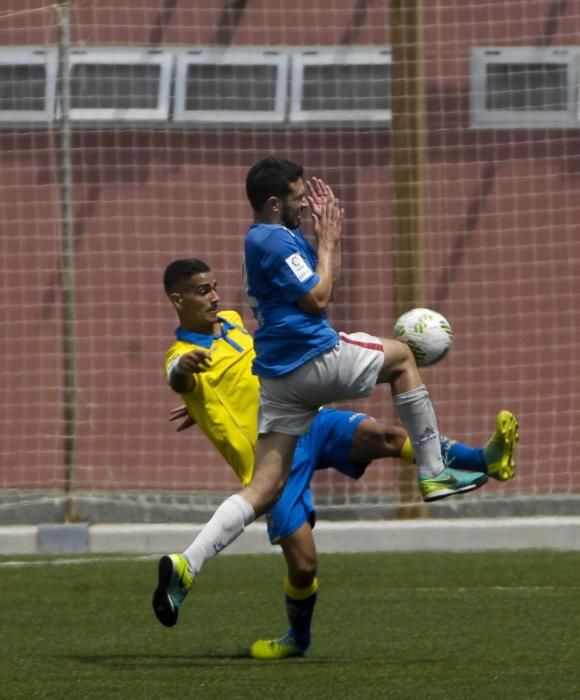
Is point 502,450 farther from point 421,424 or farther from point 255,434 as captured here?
point 255,434

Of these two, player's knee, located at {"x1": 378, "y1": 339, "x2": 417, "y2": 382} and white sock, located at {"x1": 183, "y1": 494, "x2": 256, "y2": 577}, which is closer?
white sock, located at {"x1": 183, "y1": 494, "x2": 256, "y2": 577}

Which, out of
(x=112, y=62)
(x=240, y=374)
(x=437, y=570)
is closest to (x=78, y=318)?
(x=112, y=62)

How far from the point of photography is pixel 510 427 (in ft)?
21.6

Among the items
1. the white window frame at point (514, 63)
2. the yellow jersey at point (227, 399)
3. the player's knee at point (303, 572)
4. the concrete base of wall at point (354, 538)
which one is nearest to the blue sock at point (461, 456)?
the player's knee at point (303, 572)

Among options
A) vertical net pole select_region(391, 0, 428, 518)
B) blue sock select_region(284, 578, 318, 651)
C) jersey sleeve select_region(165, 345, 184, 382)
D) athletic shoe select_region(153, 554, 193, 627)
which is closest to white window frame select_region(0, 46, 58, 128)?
vertical net pole select_region(391, 0, 428, 518)

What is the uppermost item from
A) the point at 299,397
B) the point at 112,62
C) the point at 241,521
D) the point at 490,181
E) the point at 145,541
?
the point at 112,62

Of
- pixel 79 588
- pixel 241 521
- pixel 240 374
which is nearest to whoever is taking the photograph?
pixel 241 521

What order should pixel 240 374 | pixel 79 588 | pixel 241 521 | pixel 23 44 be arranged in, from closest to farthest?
pixel 241 521, pixel 240 374, pixel 79 588, pixel 23 44

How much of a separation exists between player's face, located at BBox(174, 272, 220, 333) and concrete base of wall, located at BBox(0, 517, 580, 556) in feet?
10.1

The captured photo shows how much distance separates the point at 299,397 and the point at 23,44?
5.41 metres

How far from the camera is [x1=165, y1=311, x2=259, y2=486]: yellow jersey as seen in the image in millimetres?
7023

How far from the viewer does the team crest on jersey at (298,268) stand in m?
6.21

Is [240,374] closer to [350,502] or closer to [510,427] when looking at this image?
[510,427]

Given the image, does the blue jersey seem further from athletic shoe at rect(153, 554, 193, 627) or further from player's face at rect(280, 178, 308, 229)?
athletic shoe at rect(153, 554, 193, 627)
